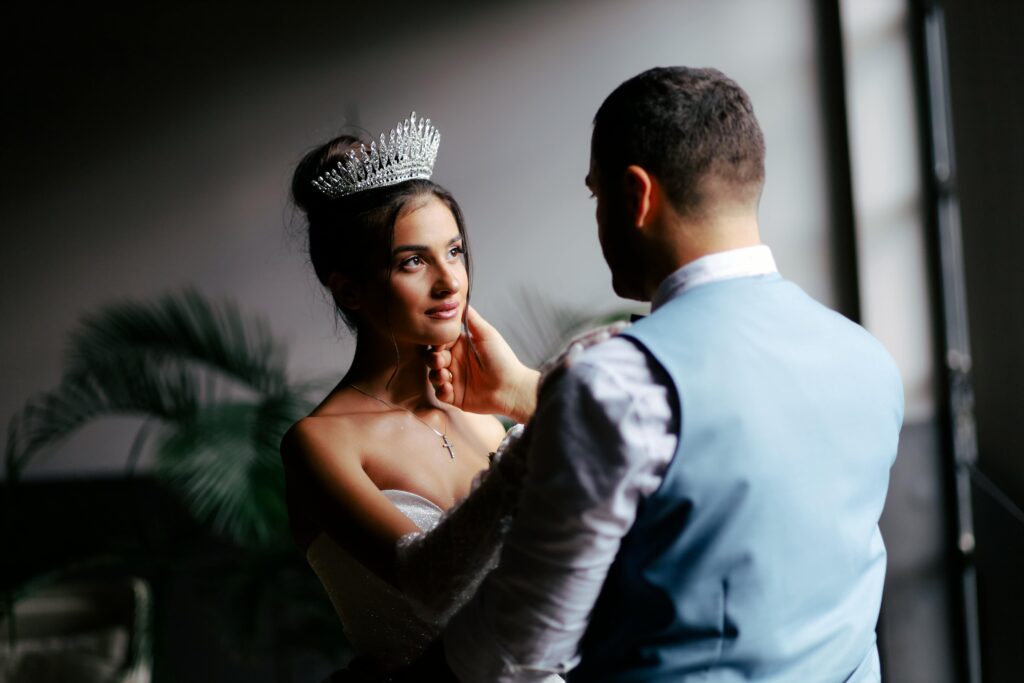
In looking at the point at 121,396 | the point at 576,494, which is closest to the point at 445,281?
the point at 576,494

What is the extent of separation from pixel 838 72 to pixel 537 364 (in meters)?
1.63

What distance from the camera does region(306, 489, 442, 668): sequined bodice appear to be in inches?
65.2

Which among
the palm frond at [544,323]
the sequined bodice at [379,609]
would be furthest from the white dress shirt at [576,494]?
the palm frond at [544,323]

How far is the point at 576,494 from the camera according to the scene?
106cm

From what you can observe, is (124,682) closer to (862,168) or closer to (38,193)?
(38,193)

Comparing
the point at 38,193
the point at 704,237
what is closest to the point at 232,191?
the point at 38,193

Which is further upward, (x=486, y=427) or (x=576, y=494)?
(x=576, y=494)

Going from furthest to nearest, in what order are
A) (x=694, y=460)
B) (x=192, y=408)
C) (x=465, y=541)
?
(x=192, y=408), (x=465, y=541), (x=694, y=460)

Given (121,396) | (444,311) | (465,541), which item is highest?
(444,311)

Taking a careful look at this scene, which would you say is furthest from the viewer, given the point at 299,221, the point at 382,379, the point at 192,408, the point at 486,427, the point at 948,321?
the point at 299,221

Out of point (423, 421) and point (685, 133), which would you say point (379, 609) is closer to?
point (423, 421)

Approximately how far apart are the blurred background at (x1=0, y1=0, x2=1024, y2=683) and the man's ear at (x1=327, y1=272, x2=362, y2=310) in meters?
1.86

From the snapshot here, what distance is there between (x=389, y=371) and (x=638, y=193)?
2.27 ft

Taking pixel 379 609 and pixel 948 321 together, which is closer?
pixel 379 609
